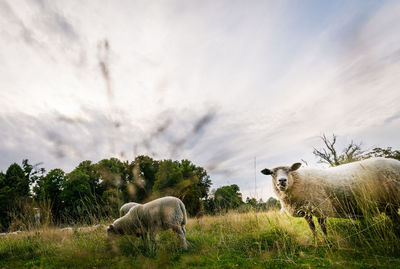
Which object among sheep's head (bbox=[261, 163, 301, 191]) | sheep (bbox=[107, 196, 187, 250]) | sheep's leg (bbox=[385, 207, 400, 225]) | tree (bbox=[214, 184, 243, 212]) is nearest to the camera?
sheep's leg (bbox=[385, 207, 400, 225])

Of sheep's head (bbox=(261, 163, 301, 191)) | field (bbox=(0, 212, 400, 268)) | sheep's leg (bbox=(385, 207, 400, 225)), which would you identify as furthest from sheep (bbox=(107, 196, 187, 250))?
sheep's leg (bbox=(385, 207, 400, 225))

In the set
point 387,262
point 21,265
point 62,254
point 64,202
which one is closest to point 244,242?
point 387,262

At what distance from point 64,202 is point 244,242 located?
3243 centimetres

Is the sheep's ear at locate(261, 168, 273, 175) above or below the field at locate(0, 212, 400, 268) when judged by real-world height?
above

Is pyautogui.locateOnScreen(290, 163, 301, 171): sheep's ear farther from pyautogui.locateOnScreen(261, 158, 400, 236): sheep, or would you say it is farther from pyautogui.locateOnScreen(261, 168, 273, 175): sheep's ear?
pyautogui.locateOnScreen(261, 168, 273, 175): sheep's ear

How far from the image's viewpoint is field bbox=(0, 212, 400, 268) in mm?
3326

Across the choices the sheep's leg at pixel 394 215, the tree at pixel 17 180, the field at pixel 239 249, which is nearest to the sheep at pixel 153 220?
the field at pixel 239 249

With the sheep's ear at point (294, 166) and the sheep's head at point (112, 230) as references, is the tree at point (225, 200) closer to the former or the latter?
the sheep's ear at point (294, 166)

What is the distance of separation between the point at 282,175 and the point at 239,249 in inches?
88.3

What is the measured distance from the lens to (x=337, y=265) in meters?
2.98

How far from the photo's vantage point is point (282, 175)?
16.2 feet

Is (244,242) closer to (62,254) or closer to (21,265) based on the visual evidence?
(62,254)

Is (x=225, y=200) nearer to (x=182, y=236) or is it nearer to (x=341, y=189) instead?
(x=182, y=236)

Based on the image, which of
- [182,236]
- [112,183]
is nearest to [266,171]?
[182,236]
